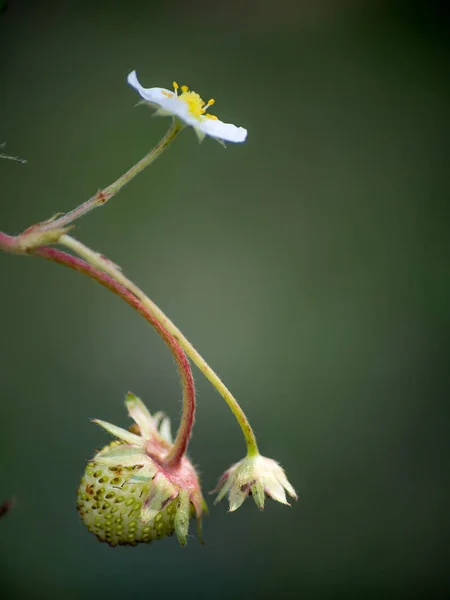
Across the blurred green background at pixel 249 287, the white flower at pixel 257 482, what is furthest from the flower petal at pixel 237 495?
the blurred green background at pixel 249 287

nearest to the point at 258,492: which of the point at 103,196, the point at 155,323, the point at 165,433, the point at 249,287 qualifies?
the point at 165,433

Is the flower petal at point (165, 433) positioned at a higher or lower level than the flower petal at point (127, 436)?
higher

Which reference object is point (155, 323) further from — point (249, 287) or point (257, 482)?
point (249, 287)

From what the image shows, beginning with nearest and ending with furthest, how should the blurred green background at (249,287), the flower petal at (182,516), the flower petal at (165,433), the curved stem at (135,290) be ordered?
the curved stem at (135,290), the flower petal at (182,516), the flower petal at (165,433), the blurred green background at (249,287)

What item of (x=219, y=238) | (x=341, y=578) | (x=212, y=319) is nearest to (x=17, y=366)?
(x=212, y=319)

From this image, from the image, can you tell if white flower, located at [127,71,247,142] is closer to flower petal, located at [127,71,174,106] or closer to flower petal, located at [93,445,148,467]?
flower petal, located at [127,71,174,106]

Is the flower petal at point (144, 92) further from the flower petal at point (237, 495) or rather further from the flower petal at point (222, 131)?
the flower petal at point (237, 495)
